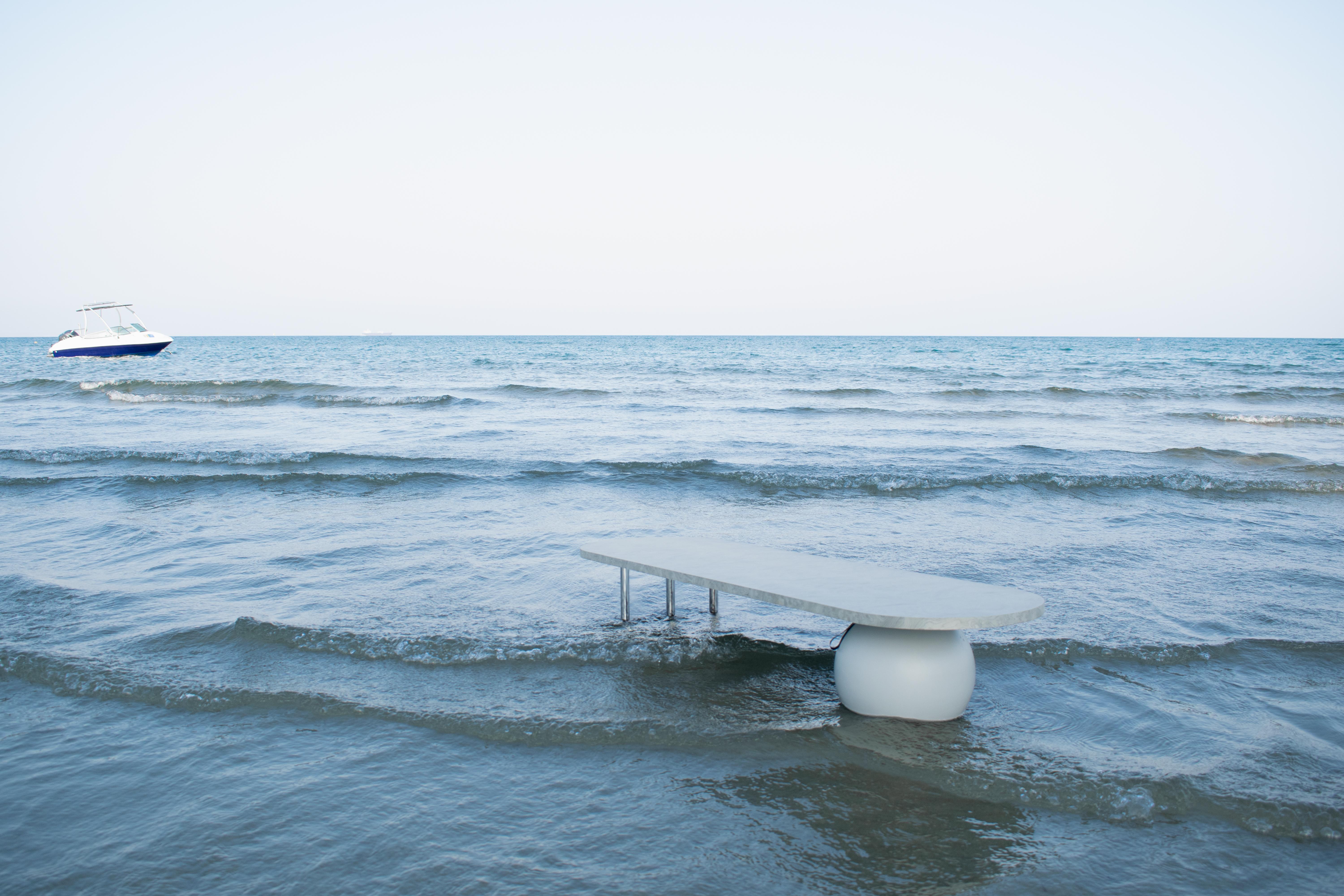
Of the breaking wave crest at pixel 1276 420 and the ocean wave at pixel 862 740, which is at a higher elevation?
the breaking wave crest at pixel 1276 420

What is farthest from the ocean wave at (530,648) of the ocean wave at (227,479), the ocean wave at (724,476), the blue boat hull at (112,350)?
the blue boat hull at (112,350)

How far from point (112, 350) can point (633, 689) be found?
158ft

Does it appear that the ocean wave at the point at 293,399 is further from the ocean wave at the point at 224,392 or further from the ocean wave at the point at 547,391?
the ocean wave at the point at 547,391

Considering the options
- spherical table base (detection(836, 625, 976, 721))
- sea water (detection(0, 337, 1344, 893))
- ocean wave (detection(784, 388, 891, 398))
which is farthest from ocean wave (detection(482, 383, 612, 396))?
spherical table base (detection(836, 625, 976, 721))

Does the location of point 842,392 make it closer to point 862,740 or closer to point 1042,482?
point 1042,482

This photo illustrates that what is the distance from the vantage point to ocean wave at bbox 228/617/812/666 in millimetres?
4934

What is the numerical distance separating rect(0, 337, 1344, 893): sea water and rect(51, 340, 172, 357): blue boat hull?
3526 cm

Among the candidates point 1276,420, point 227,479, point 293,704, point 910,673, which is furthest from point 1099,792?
point 1276,420

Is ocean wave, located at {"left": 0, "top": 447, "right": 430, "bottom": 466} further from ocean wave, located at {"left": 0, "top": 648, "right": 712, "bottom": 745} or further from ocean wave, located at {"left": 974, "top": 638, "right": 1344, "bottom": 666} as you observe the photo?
ocean wave, located at {"left": 974, "top": 638, "right": 1344, "bottom": 666}

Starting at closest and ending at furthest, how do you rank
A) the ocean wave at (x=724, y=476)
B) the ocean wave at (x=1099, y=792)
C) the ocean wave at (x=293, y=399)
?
the ocean wave at (x=1099, y=792), the ocean wave at (x=724, y=476), the ocean wave at (x=293, y=399)

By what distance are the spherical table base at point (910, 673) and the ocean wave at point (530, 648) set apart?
99cm

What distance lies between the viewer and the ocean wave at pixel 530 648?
194 inches

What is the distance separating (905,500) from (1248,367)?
3968cm

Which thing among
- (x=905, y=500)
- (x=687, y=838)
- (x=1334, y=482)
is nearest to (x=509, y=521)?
(x=905, y=500)
